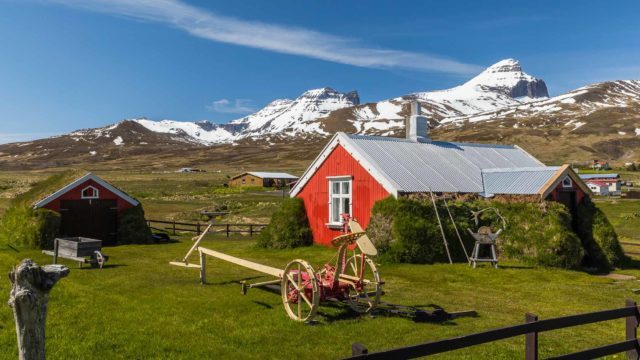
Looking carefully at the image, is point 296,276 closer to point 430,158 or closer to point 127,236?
point 430,158

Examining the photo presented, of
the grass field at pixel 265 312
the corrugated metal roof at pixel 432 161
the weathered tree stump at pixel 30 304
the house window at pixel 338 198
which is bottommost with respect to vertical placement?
the grass field at pixel 265 312

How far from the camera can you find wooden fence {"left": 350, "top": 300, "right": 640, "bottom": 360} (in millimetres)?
5832

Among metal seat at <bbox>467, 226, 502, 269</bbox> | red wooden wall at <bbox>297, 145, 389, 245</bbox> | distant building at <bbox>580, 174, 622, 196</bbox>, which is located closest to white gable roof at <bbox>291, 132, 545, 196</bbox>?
red wooden wall at <bbox>297, 145, 389, 245</bbox>

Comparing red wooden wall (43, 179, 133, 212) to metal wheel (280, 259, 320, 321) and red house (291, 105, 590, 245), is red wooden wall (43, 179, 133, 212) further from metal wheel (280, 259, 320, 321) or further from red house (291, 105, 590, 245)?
metal wheel (280, 259, 320, 321)

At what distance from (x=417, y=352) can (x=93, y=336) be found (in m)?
7.39

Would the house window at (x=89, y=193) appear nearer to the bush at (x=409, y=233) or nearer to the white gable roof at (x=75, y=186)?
the white gable roof at (x=75, y=186)

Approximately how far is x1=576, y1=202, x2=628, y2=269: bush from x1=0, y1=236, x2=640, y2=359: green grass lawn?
293 cm

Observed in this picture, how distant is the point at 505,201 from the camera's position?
72.4 feet

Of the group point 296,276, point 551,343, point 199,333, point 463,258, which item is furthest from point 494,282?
point 199,333

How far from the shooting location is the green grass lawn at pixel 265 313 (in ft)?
31.9

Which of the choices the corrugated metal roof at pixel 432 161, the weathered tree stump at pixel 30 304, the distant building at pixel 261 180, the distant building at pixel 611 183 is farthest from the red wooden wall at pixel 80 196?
the distant building at pixel 611 183

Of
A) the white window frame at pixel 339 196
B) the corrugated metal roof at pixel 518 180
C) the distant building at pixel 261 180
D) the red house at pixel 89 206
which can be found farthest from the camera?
the distant building at pixel 261 180

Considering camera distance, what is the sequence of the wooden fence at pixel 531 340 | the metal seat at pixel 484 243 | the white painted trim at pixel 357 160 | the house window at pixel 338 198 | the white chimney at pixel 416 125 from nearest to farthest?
the wooden fence at pixel 531 340, the metal seat at pixel 484 243, the white painted trim at pixel 357 160, the house window at pixel 338 198, the white chimney at pixel 416 125

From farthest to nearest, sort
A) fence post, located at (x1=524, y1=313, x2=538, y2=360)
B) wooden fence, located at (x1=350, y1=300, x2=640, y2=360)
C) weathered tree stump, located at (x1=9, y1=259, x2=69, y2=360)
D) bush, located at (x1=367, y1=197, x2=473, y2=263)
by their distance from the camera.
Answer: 1. bush, located at (x1=367, y1=197, x2=473, y2=263)
2. fence post, located at (x1=524, y1=313, x2=538, y2=360)
3. wooden fence, located at (x1=350, y1=300, x2=640, y2=360)
4. weathered tree stump, located at (x1=9, y1=259, x2=69, y2=360)
